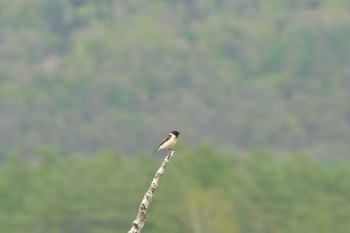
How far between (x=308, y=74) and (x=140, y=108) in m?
13.2

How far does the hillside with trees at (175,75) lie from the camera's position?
83.1 meters

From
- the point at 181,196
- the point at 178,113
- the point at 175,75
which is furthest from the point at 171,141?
the point at 175,75

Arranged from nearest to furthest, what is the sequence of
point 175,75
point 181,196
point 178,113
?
point 181,196 → point 178,113 → point 175,75

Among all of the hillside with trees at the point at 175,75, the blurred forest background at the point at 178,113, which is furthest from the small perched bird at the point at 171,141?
the hillside with trees at the point at 175,75

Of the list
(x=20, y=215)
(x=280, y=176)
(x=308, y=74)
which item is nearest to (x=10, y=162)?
(x=20, y=215)

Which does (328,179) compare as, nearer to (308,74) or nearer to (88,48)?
(308,74)

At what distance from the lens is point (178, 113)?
3469 inches

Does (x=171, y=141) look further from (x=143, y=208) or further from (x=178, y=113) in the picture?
(x=178, y=113)

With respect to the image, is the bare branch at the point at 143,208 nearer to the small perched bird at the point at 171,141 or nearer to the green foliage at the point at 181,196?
the small perched bird at the point at 171,141

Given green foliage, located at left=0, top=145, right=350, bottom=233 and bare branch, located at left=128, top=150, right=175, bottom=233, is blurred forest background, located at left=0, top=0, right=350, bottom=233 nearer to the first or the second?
green foliage, located at left=0, top=145, right=350, bottom=233

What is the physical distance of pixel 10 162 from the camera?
45156 millimetres

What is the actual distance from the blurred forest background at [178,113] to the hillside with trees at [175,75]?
139mm

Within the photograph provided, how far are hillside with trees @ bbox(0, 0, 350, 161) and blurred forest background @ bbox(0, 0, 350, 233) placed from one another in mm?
139

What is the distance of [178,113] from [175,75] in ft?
30.9
